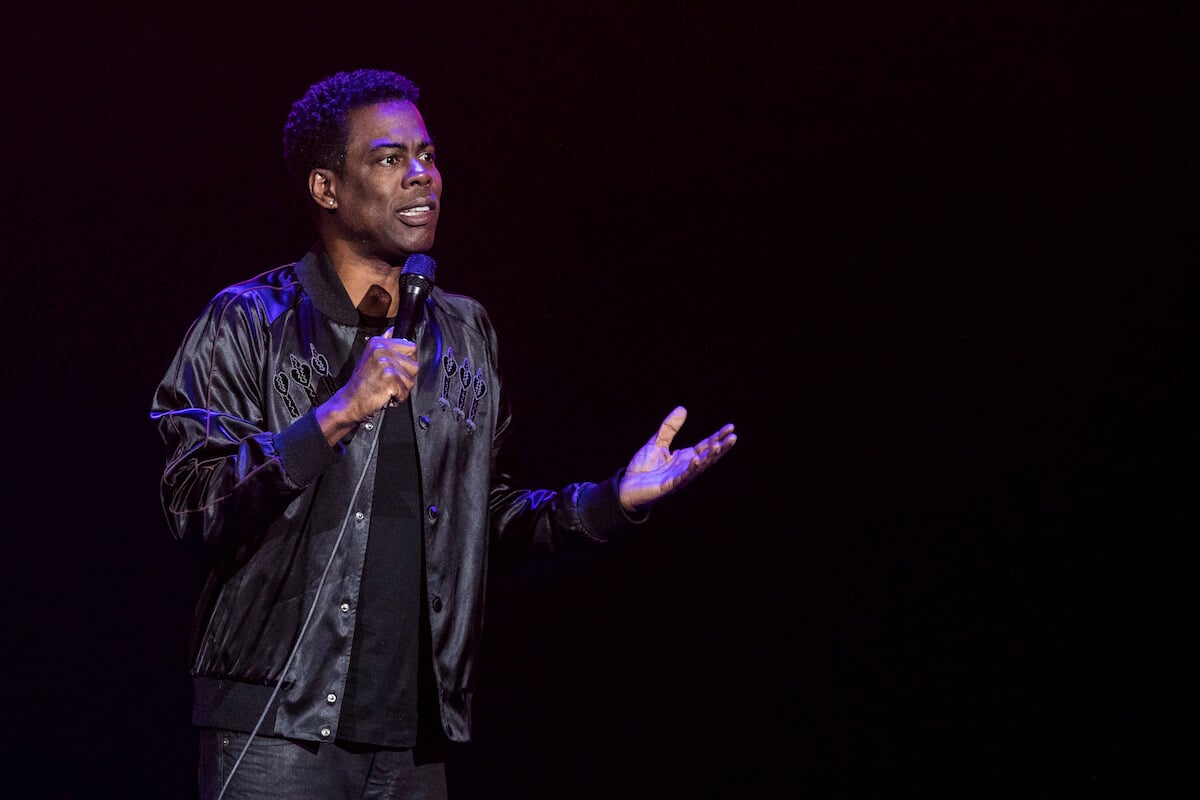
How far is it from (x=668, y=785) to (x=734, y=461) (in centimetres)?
89

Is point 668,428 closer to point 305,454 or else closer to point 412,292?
point 412,292

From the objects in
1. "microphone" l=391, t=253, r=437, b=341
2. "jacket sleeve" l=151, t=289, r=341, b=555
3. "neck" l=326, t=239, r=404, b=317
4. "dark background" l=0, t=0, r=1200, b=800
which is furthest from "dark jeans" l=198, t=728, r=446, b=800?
"dark background" l=0, t=0, r=1200, b=800

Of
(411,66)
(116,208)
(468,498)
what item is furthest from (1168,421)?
(116,208)

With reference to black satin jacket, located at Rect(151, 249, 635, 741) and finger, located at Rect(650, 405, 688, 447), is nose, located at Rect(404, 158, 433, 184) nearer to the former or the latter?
black satin jacket, located at Rect(151, 249, 635, 741)

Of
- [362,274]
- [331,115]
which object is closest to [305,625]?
[362,274]

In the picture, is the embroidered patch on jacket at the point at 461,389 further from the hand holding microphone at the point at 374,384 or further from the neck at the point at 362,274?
the hand holding microphone at the point at 374,384

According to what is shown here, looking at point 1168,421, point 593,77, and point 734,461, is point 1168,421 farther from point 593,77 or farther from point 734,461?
point 593,77

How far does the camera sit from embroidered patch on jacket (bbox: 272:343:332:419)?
223 centimetres

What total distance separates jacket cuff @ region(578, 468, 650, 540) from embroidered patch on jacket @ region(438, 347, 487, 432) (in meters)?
0.27

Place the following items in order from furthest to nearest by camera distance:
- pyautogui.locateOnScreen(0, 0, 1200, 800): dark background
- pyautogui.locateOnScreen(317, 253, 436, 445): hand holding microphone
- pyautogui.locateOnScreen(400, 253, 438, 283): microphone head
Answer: pyautogui.locateOnScreen(0, 0, 1200, 800): dark background → pyautogui.locateOnScreen(400, 253, 438, 283): microphone head → pyautogui.locateOnScreen(317, 253, 436, 445): hand holding microphone

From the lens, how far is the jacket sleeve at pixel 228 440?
1974mm

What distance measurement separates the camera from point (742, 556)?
3.46 m

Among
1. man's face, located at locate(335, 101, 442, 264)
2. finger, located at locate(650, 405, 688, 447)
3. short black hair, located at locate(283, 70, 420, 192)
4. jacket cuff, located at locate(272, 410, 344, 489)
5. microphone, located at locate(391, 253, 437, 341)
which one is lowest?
finger, located at locate(650, 405, 688, 447)

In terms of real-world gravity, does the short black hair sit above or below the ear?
above
